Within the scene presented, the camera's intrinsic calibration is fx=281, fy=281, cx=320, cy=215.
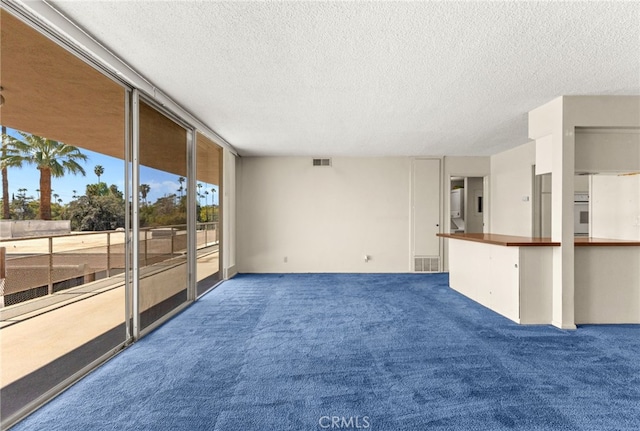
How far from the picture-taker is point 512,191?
608 cm

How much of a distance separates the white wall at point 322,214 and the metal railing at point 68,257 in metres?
2.59

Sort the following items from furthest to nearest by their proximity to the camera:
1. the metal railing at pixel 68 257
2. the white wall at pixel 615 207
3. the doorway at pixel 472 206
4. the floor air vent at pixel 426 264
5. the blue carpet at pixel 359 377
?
the doorway at pixel 472 206, the floor air vent at pixel 426 264, the white wall at pixel 615 207, the metal railing at pixel 68 257, the blue carpet at pixel 359 377

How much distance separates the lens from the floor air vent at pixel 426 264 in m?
6.67

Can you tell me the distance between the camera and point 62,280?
3.92 metres

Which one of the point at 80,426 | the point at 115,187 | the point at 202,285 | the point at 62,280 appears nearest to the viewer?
the point at 80,426

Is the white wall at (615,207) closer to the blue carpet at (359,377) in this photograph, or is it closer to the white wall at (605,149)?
the white wall at (605,149)

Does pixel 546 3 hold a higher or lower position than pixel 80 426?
higher

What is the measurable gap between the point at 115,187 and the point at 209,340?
210cm

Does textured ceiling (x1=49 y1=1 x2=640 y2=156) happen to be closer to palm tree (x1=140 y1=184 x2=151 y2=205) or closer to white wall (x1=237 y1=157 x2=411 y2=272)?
palm tree (x1=140 y1=184 x2=151 y2=205)

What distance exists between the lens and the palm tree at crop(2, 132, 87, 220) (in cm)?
220

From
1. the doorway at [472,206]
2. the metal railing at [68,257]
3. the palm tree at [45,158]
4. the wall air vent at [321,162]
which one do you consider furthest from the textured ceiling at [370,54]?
the doorway at [472,206]

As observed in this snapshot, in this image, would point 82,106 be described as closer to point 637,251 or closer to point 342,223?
point 342,223

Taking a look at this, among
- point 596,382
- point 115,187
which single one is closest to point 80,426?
point 115,187

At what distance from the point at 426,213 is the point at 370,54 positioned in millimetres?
4933
